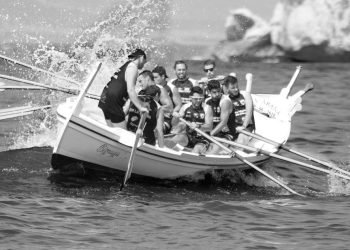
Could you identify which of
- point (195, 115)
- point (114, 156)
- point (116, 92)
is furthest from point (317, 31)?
point (114, 156)

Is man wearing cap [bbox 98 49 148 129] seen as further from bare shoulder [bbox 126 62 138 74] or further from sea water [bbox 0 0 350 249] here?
sea water [bbox 0 0 350 249]

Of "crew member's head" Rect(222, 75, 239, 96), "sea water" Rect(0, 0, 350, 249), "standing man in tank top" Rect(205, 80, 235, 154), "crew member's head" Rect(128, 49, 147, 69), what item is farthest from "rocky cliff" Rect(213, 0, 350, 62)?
"crew member's head" Rect(128, 49, 147, 69)

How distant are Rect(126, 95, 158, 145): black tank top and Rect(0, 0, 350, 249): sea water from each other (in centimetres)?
83

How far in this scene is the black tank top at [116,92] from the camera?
14016 millimetres

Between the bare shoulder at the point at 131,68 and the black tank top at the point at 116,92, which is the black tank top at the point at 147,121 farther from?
the bare shoulder at the point at 131,68

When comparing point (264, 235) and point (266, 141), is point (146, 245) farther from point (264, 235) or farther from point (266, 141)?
point (266, 141)

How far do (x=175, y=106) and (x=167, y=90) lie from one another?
34 cm

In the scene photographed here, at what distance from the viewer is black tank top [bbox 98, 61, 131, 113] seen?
46.0 feet

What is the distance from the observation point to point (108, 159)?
14.1 m

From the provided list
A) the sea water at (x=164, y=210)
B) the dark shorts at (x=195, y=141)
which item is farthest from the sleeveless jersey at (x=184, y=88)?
the sea water at (x=164, y=210)

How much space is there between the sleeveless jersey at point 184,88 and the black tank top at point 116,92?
9.39ft

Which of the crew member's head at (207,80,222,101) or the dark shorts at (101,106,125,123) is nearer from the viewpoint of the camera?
the dark shorts at (101,106,125,123)

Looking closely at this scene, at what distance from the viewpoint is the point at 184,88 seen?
1691 centimetres

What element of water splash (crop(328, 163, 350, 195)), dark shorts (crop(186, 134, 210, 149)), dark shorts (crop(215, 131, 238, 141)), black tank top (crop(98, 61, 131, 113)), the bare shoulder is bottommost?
water splash (crop(328, 163, 350, 195))
